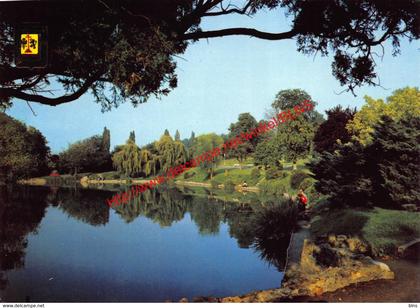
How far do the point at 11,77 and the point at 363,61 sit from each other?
16.6 feet

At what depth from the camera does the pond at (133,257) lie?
27.8 ft

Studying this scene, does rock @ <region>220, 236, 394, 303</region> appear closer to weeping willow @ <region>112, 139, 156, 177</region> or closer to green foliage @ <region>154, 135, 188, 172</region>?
green foliage @ <region>154, 135, 188, 172</region>

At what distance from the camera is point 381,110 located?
947 inches

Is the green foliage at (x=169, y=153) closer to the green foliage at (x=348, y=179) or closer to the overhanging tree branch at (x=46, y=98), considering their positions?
the green foliage at (x=348, y=179)

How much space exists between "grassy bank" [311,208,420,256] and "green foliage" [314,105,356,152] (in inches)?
645

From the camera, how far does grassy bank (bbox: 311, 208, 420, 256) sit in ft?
25.4

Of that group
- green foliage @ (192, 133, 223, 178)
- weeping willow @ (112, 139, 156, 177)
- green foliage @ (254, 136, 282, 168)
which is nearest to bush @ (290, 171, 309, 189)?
green foliage @ (254, 136, 282, 168)

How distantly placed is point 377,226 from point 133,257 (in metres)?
7.53

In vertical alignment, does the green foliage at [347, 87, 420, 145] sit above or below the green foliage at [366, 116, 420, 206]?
above

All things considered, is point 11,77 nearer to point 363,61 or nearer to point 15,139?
point 363,61

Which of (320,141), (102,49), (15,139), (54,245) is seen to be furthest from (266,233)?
(320,141)

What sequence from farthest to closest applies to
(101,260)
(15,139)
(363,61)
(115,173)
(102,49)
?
1. (115,173)
2. (15,139)
3. (101,260)
4. (363,61)
5. (102,49)

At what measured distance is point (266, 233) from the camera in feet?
Result: 42.0

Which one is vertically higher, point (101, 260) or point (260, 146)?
point (260, 146)
